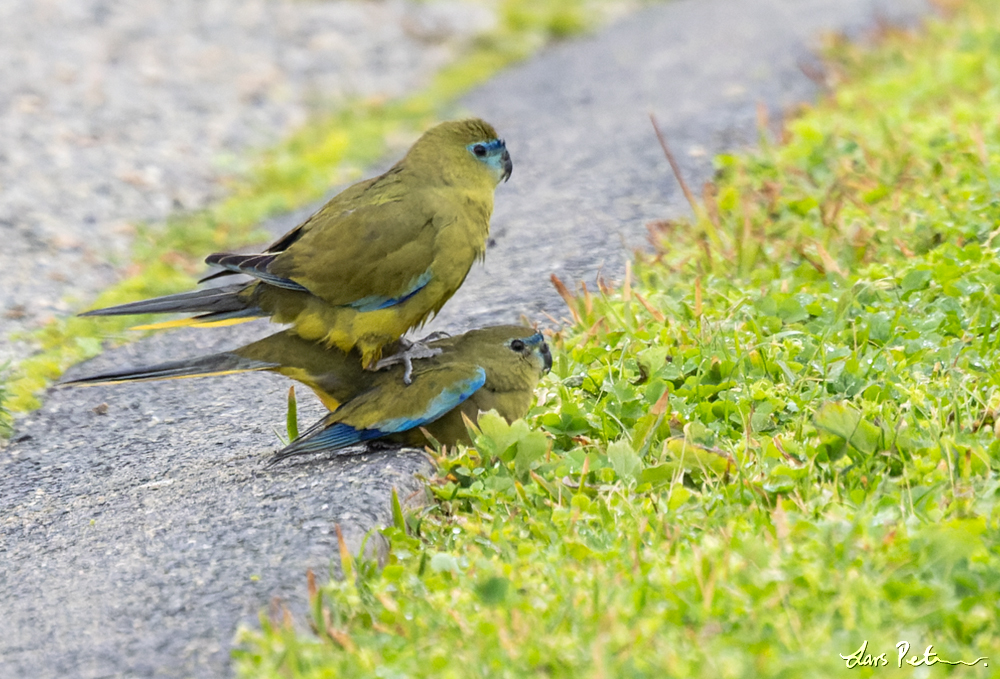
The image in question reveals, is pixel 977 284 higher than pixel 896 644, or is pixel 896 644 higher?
pixel 977 284

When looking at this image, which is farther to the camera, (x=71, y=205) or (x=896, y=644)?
(x=71, y=205)

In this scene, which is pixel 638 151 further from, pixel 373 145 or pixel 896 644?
pixel 896 644

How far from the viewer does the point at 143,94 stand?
834cm

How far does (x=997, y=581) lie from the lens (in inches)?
104

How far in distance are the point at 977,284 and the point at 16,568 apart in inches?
132

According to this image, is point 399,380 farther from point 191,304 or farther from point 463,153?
point 463,153

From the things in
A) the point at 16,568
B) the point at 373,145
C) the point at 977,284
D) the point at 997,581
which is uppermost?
the point at 373,145

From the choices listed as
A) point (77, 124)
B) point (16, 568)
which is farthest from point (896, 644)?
point (77, 124)

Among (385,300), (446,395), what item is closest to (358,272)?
(385,300)

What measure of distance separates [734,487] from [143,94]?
648 centimetres

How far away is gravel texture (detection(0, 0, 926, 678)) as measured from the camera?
9.54 ft

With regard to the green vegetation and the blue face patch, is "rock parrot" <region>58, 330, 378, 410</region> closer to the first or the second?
the blue face patch

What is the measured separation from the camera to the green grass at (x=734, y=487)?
2.57m

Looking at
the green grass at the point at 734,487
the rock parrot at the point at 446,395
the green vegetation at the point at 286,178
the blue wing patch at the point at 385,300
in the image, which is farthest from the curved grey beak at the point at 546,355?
the green vegetation at the point at 286,178
